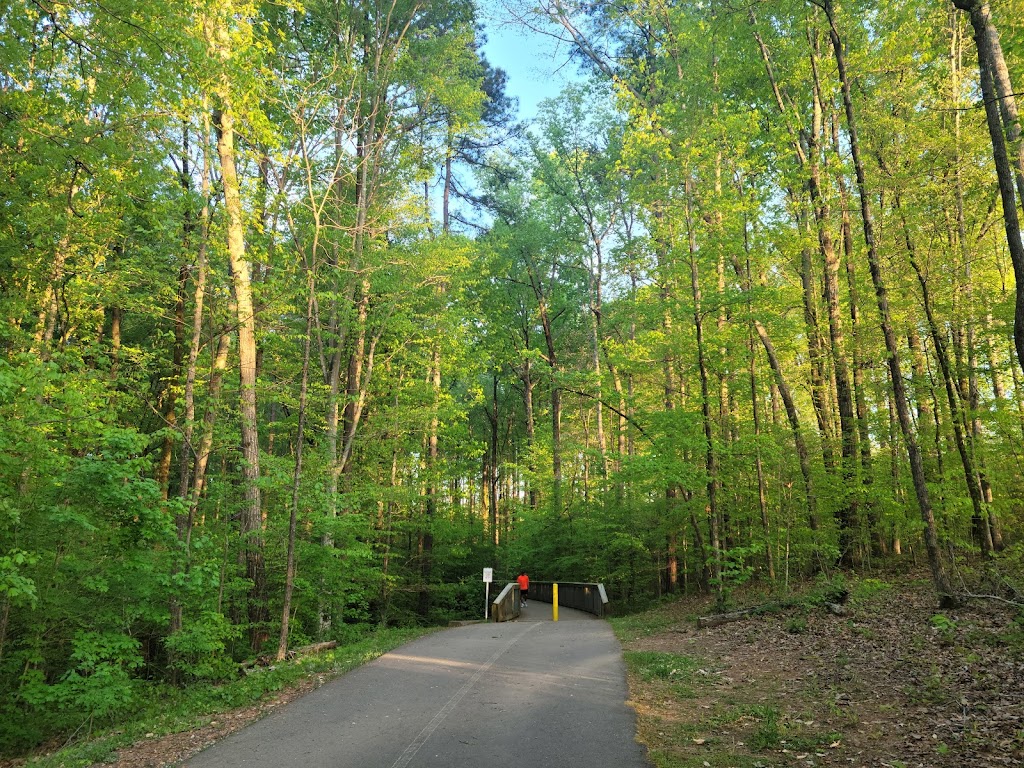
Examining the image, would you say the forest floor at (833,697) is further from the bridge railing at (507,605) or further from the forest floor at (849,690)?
the bridge railing at (507,605)

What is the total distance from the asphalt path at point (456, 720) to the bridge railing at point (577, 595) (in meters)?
10.3

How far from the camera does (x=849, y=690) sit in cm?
648

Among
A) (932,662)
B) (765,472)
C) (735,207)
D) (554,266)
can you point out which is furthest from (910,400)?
(554,266)

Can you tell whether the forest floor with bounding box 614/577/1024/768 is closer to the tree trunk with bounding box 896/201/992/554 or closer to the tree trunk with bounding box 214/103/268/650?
the tree trunk with bounding box 896/201/992/554

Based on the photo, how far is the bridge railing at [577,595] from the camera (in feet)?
64.3

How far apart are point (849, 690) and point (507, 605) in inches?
517

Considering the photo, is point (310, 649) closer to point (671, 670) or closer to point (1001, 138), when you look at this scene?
point (671, 670)

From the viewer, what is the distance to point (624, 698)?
680 cm

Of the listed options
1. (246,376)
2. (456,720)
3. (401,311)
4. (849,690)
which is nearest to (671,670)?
(849,690)

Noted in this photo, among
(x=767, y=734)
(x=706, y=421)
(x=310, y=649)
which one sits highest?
(x=706, y=421)

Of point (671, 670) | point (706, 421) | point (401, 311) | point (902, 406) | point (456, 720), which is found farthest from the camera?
point (401, 311)

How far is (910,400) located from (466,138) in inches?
650

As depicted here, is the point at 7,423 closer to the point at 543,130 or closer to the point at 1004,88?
the point at 1004,88

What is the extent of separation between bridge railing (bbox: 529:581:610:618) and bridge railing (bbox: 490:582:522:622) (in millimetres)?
1471
